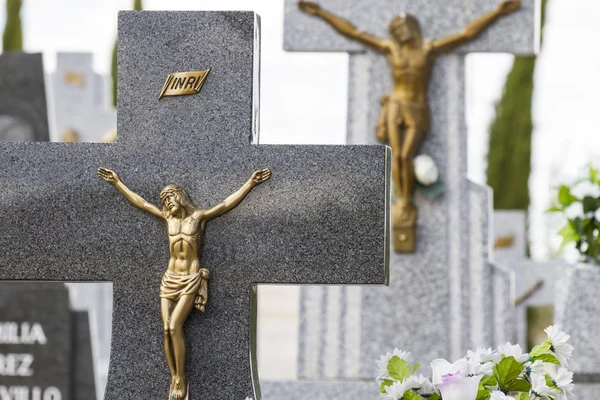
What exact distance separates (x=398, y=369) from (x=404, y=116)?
134 inches

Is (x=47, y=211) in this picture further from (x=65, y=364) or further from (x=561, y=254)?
(x=561, y=254)

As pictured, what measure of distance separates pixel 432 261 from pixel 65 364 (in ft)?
7.23

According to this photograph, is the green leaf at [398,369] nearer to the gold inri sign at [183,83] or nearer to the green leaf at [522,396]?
the green leaf at [522,396]

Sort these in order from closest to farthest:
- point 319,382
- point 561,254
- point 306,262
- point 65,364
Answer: point 306,262 < point 319,382 < point 65,364 < point 561,254

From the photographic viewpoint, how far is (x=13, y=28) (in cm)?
1533

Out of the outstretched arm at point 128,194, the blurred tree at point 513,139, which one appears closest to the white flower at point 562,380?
the outstretched arm at point 128,194

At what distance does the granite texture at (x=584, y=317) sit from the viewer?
208 inches

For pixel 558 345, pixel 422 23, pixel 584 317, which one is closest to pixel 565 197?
pixel 584 317

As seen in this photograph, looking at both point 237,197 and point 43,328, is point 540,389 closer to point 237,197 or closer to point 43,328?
point 237,197

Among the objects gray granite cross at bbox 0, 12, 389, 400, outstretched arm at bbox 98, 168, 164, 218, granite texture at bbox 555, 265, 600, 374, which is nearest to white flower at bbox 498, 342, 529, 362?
gray granite cross at bbox 0, 12, 389, 400

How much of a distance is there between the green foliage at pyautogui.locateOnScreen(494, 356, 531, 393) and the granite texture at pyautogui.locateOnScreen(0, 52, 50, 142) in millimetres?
5103

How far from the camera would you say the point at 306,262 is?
3.41 m

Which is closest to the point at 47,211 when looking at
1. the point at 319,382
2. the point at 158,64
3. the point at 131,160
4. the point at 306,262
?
the point at 131,160

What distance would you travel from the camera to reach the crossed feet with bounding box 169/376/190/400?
3.38m
